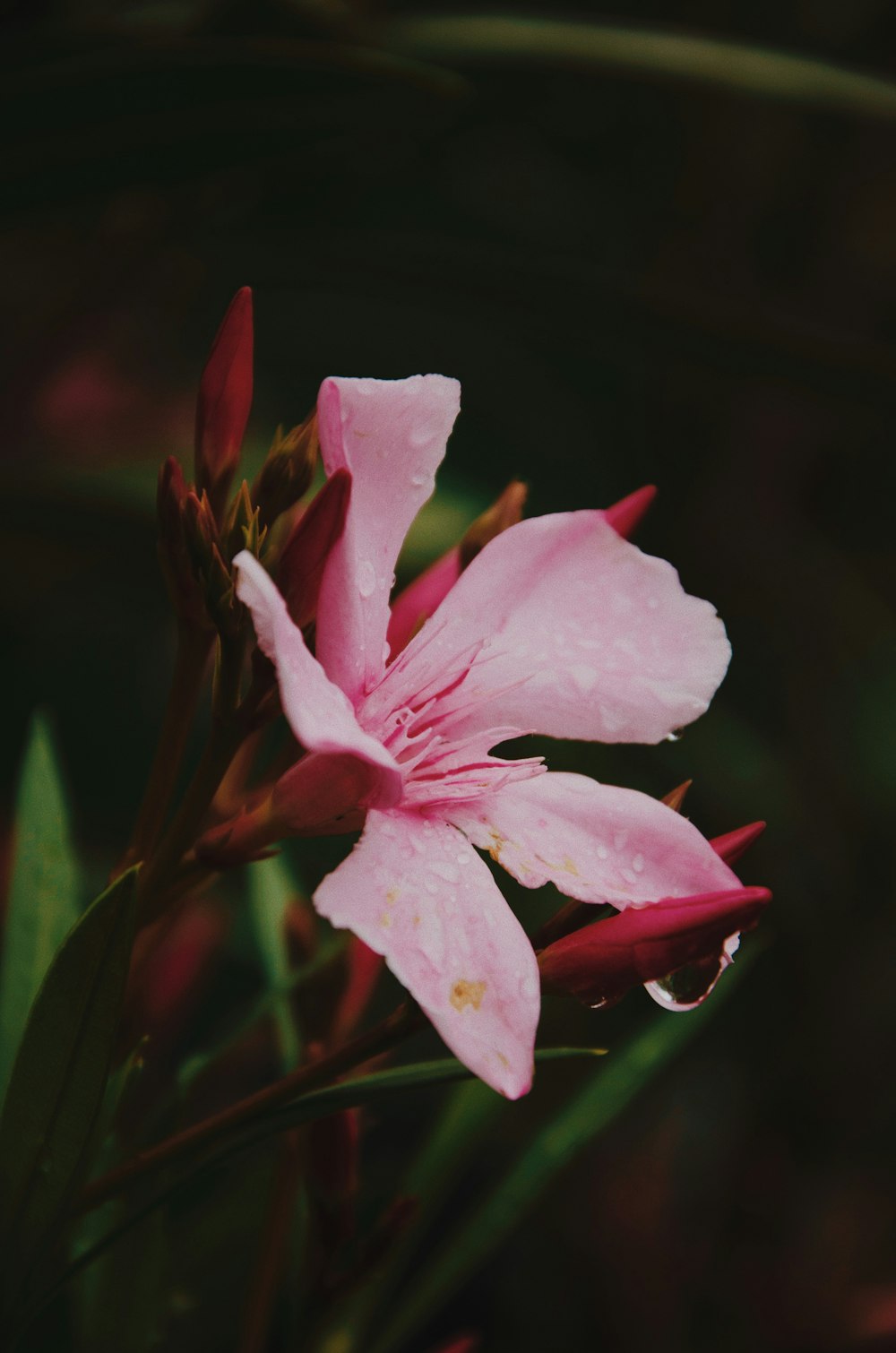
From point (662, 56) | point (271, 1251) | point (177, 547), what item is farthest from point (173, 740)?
point (662, 56)

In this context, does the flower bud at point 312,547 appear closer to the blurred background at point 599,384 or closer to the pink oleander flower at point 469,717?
the pink oleander flower at point 469,717

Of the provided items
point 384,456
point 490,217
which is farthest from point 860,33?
point 384,456

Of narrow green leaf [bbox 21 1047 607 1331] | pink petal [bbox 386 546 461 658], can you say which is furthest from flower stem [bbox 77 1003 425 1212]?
pink petal [bbox 386 546 461 658]

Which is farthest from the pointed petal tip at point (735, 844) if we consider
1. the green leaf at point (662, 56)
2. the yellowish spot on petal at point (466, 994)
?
the green leaf at point (662, 56)

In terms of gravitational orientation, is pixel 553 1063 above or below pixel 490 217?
below

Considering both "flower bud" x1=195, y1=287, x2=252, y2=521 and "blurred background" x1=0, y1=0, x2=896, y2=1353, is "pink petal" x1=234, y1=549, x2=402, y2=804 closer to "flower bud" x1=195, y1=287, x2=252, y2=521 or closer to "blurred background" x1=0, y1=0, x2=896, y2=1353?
"flower bud" x1=195, y1=287, x2=252, y2=521

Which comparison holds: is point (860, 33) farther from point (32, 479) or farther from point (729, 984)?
point (729, 984)
